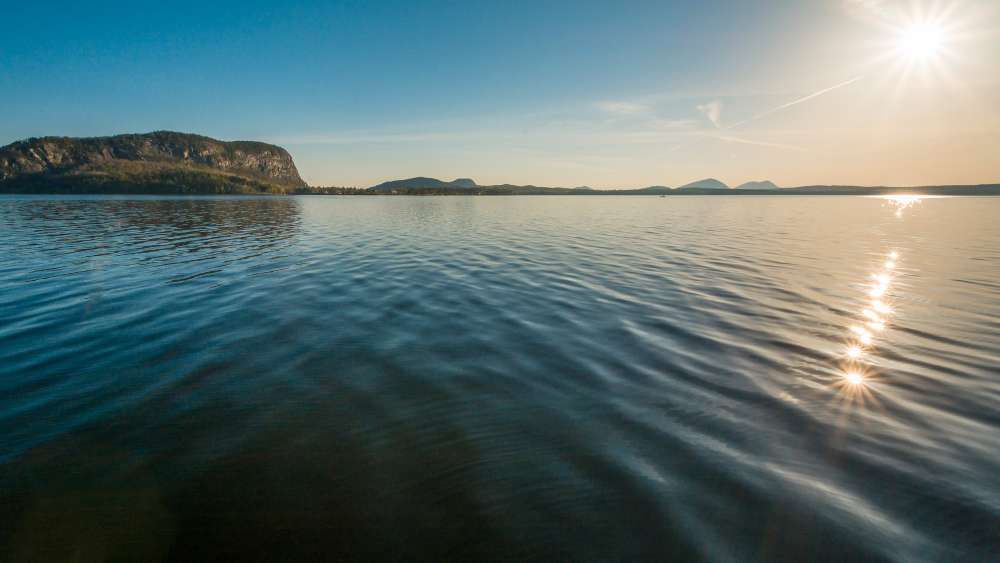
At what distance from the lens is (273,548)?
12.4 feet

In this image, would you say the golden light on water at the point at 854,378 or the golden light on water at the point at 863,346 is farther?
the golden light on water at the point at 854,378

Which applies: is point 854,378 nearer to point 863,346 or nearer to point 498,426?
point 863,346

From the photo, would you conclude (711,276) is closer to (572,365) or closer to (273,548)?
(572,365)

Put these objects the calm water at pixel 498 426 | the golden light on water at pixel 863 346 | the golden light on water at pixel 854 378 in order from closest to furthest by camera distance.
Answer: the calm water at pixel 498 426 → the golden light on water at pixel 863 346 → the golden light on water at pixel 854 378

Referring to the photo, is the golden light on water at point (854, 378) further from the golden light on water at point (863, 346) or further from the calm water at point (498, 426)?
the calm water at point (498, 426)

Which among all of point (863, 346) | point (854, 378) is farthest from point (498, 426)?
point (863, 346)

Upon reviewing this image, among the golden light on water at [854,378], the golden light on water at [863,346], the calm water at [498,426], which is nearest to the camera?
the calm water at [498,426]

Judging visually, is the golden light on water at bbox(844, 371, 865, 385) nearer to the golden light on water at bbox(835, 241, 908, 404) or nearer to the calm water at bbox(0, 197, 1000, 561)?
the golden light on water at bbox(835, 241, 908, 404)

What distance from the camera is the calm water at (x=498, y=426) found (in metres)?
4.00

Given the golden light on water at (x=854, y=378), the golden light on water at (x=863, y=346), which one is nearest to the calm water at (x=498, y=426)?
the golden light on water at (x=863, y=346)

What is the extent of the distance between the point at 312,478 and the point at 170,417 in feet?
10.3

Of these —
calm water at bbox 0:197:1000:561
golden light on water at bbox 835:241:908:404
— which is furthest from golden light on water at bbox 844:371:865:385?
calm water at bbox 0:197:1000:561

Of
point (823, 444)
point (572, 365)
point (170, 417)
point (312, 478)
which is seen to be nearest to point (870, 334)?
point (823, 444)

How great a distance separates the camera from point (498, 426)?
19.3ft
